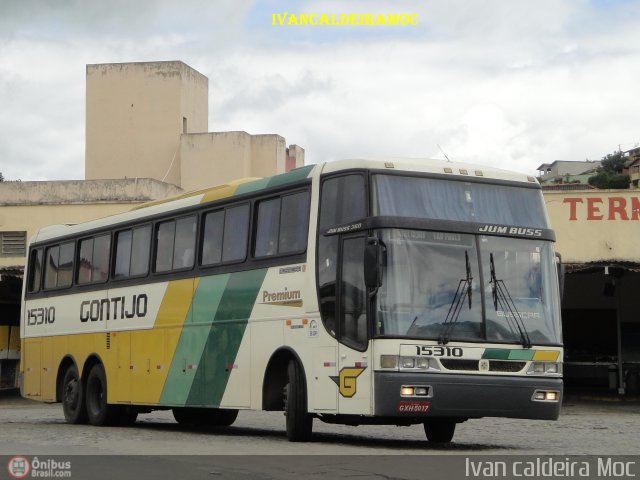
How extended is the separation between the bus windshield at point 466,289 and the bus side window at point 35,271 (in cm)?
1102

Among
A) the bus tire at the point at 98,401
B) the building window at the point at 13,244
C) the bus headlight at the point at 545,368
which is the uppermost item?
the building window at the point at 13,244

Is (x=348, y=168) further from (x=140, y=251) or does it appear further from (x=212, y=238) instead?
(x=140, y=251)

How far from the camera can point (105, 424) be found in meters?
20.3

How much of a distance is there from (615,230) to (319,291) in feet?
63.1

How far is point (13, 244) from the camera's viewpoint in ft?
128

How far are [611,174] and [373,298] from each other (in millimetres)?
108225

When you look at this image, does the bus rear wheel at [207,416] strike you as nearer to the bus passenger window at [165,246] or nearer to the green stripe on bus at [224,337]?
the green stripe on bus at [224,337]

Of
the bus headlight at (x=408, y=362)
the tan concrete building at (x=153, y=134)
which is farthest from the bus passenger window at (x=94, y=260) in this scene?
the tan concrete building at (x=153, y=134)

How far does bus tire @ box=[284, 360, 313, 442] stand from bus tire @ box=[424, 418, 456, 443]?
1.78m

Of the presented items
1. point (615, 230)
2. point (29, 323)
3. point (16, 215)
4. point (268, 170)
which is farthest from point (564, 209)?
point (268, 170)

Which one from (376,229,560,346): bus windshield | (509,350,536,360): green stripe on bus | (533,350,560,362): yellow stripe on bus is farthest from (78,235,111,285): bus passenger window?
(533,350,560,362): yellow stripe on bus

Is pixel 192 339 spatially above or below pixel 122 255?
below

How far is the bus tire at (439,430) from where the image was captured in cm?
1575

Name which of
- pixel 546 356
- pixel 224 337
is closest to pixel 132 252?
pixel 224 337
